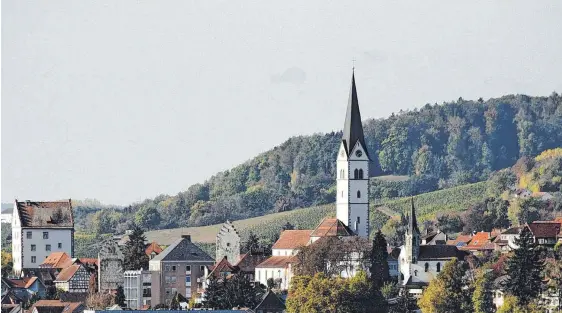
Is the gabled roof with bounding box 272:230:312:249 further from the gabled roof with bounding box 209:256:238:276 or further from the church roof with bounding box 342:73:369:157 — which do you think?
the gabled roof with bounding box 209:256:238:276

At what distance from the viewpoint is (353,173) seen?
7925 cm

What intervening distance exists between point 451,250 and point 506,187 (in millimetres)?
46992

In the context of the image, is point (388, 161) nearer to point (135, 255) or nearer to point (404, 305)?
point (135, 255)

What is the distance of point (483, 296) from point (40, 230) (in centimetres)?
3242

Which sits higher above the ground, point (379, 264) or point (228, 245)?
point (228, 245)

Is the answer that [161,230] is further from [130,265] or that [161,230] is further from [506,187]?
[130,265]

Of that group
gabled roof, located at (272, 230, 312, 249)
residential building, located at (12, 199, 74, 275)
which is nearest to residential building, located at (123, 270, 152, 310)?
gabled roof, located at (272, 230, 312, 249)

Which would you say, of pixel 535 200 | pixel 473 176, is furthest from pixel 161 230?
pixel 473 176

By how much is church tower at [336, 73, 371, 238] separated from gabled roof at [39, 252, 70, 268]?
1469cm

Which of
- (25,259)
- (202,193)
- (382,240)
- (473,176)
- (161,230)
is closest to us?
(382,240)

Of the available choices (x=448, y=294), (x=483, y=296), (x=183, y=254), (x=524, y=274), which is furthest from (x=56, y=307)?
(x=524, y=274)

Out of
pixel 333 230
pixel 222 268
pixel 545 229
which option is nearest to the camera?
pixel 222 268

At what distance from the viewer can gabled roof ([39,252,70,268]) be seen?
83312 mm

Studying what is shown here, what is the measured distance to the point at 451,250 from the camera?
73.6 meters
